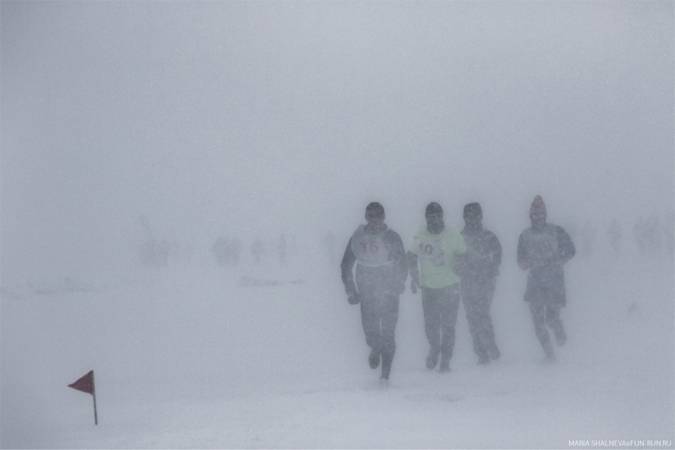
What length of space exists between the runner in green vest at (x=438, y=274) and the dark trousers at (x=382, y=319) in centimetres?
52

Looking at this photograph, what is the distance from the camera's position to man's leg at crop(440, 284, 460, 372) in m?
7.44

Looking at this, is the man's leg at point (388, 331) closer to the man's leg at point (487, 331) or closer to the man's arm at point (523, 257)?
the man's leg at point (487, 331)

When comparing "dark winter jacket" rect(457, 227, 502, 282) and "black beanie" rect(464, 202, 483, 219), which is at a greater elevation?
"black beanie" rect(464, 202, 483, 219)

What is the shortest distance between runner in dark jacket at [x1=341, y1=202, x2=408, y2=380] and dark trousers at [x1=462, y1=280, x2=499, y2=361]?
112 cm

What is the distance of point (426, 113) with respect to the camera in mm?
125812

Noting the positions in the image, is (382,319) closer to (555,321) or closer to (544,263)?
(544,263)

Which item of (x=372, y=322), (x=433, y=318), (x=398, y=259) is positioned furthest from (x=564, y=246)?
(x=372, y=322)

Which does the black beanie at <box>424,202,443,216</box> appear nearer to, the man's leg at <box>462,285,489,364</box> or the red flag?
the man's leg at <box>462,285,489,364</box>

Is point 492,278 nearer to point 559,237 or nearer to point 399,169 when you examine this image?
point 559,237

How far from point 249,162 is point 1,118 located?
38.2m

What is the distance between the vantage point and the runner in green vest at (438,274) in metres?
7.44

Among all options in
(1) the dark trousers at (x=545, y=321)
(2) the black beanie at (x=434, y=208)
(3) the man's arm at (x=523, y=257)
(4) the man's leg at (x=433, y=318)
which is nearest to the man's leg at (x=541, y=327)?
(1) the dark trousers at (x=545, y=321)

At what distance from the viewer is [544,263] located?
7.72 meters

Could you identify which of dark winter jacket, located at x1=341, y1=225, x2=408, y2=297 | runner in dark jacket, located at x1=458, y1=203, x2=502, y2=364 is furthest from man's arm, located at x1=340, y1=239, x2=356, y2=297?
runner in dark jacket, located at x1=458, y1=203, x2=502, y2=364
